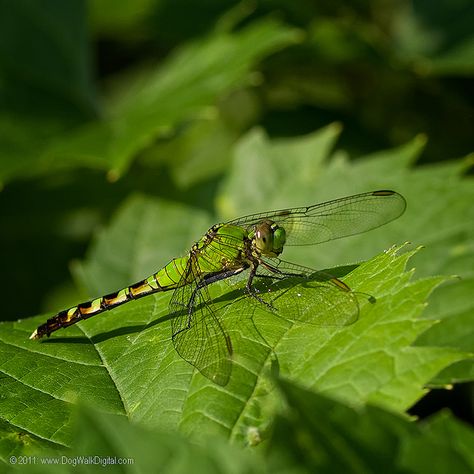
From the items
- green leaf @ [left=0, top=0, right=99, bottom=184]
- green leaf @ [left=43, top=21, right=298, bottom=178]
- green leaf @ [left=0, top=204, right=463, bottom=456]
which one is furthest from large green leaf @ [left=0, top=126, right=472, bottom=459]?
green leaf @ [left=0, top=0, right=99, bottom=184]

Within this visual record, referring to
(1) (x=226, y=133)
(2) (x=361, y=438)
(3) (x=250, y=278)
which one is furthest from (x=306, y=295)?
(1) (x=226, y=133)

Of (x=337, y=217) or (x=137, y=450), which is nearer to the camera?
(x=137, y=450)

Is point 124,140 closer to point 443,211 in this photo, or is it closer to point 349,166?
point 349,166

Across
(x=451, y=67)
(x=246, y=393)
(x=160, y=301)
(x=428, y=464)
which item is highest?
(x=451, y=67)

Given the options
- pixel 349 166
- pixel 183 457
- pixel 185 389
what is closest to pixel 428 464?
pixel 183 457

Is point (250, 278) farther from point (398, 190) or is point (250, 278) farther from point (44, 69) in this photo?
point (44, 69)

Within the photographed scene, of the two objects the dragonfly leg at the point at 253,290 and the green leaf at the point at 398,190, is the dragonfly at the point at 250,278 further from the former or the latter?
the green leaf at the point at 398,190
